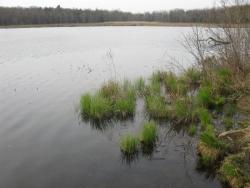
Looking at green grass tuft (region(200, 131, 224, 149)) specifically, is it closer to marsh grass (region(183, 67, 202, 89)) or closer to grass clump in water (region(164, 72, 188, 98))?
grass clump in water (region(164, 72, 188, 98))

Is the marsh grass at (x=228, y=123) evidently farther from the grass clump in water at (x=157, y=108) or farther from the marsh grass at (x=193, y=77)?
the marsh grass at (x=193, y=77)

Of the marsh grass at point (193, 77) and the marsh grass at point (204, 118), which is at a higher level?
the marsh grass at point (193, 77)

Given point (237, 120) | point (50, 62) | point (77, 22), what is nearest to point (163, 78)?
point (237, 120)

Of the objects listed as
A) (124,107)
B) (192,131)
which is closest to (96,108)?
(124,107)

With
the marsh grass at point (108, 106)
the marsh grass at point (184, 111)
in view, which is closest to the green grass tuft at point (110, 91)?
the marsh grass at point (108, 106)

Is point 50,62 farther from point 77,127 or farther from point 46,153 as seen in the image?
point 46,153

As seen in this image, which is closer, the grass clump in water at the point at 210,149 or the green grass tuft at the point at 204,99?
the grass clump in water at the point at 210,149

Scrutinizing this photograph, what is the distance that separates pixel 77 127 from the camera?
9445 millimetres

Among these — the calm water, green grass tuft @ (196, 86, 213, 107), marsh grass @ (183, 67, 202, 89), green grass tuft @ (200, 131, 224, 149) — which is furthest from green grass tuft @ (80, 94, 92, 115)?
marsh grass @ (183, 67, 202, 89)

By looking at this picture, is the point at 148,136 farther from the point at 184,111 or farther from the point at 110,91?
the point at 110,91

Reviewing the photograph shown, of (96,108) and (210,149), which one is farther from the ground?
(96,108)

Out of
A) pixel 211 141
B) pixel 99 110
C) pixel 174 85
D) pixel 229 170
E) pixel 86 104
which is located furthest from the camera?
pixel 174 85

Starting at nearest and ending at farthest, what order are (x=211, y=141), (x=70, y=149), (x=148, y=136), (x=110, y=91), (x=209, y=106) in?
(x=211, y=141) → (x=148, y=136) → (x=70, y=149) → (x=209, y=106) → (x=110, y=91)

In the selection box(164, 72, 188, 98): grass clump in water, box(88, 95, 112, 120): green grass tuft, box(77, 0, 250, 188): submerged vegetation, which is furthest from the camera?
box(164, 72, 188, 98): grass clump in water
